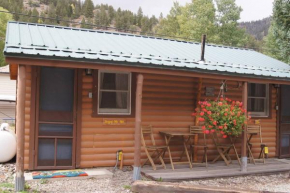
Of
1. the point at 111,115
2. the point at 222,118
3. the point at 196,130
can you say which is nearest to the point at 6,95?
the point at 111,115

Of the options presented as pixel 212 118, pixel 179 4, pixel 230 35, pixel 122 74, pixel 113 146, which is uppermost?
pixel 179 4

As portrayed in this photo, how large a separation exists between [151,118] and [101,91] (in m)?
1.38

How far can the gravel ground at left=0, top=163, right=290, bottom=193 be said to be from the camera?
245 inches

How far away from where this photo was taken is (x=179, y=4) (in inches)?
1645

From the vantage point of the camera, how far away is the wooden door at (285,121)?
10109mm

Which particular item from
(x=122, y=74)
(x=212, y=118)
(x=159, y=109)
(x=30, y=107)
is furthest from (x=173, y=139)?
(x=30, y=107)

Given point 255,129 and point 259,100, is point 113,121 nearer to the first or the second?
point 255,129

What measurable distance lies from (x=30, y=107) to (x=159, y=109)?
2984mm

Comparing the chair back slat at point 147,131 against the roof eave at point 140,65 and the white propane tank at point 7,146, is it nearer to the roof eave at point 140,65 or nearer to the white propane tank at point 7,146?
the roof eave at point 140,65

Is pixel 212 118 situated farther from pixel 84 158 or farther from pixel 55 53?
pixel 55 53

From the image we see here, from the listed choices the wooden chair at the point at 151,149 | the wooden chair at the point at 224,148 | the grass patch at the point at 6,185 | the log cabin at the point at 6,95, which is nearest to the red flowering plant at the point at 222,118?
the wooden chair at the point at 224,148

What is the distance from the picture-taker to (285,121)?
33.4ft

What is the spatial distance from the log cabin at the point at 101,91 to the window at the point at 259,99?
12.7 inches

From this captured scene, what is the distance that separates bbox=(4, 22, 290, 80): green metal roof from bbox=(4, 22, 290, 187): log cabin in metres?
0.03
